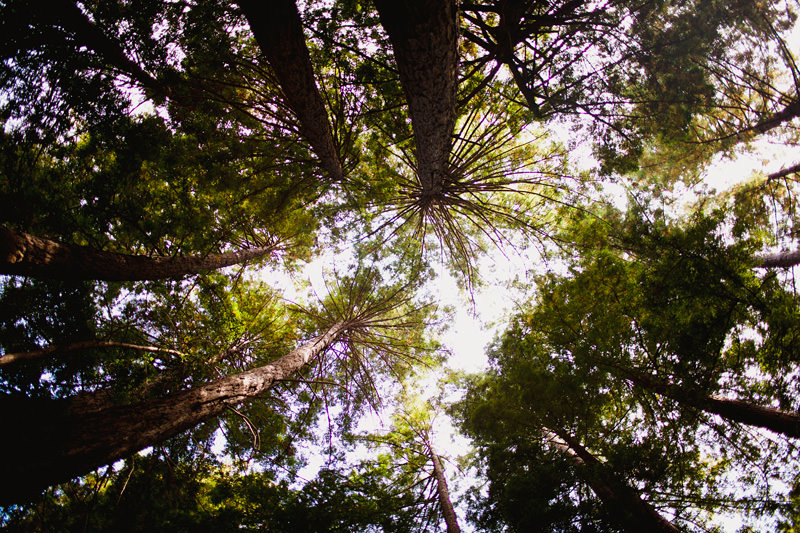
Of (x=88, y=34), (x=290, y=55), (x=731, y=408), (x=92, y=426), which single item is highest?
(x=88, y=34)

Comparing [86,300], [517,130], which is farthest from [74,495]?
[517,130]

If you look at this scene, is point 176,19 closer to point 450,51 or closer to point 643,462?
point 450,51

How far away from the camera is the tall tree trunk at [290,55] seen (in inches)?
109

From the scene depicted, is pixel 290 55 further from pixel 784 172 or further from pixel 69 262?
pixel 784 172

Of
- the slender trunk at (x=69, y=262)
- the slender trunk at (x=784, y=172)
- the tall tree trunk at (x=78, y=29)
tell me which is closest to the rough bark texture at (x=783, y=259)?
the slender trunk at (x=784, y=172)

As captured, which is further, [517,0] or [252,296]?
[252,296]

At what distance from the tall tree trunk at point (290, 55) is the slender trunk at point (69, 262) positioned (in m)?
2.70

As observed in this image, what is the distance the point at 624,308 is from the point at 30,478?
557 cm

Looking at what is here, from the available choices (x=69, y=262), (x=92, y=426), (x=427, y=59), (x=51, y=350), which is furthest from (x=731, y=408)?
(x=51, y=350)

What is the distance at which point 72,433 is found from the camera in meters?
2.06

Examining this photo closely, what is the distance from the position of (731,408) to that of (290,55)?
645 centimetres

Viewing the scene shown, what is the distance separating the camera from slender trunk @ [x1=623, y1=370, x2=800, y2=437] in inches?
126

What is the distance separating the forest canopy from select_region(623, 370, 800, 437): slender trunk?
0.08 ft

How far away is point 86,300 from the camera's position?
4.11 meters
